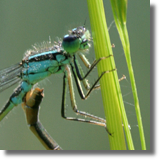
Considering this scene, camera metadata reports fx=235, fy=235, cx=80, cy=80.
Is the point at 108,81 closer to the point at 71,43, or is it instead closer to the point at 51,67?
the point at 71,43

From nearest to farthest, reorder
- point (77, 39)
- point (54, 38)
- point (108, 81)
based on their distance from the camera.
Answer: point (108, 81) → point (77, 39) → point (54, 38)

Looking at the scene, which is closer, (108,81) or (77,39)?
(108,81)

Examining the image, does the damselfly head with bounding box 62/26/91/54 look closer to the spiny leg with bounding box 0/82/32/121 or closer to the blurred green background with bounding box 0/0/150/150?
the spiny leg with bounding box 0/82/32/121

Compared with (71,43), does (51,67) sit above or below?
below

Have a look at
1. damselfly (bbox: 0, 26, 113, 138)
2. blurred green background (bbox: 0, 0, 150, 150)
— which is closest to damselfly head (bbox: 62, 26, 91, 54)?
damselfly (bbox: 0, 26, 113, 138)

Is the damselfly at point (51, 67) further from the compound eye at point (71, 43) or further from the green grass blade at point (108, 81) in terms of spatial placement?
the green grass blade at point (108, 81)

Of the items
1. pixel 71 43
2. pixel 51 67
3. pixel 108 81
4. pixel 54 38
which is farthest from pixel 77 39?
pixel 54 38
